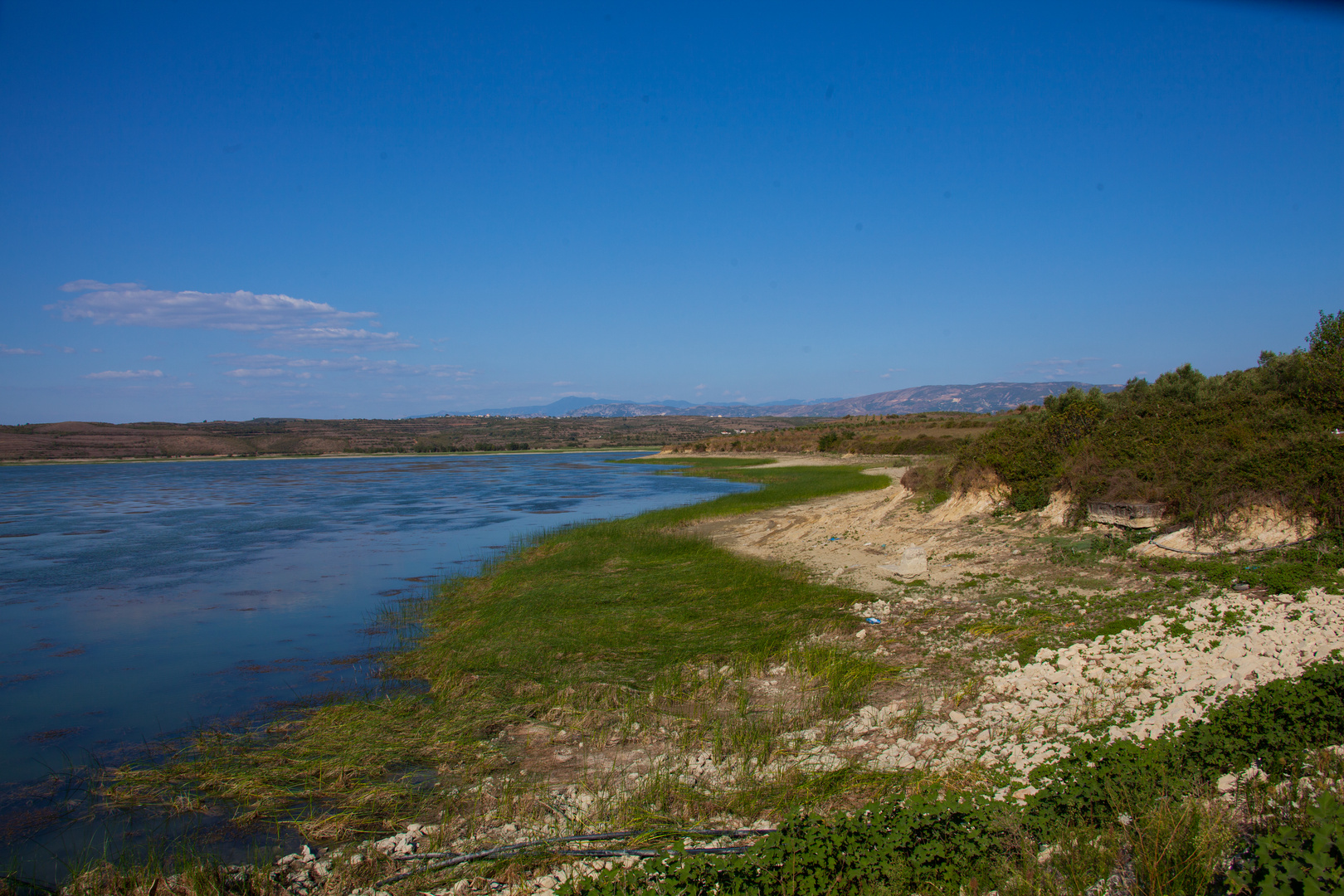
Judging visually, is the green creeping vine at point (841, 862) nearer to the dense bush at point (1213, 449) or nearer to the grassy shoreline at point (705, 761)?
the grassy shoreline at point (705, 761)

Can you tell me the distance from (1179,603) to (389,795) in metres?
10.3

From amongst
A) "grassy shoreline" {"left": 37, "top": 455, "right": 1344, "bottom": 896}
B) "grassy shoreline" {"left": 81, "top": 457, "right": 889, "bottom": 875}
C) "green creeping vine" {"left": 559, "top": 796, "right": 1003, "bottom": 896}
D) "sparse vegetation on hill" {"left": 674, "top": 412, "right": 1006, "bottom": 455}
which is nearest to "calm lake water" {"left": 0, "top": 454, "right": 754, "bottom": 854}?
"grassy shoreline" {"left": 81, "top": 457, "right": 889, "bottom": 875}

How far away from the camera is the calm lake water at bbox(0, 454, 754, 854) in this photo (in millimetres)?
10648

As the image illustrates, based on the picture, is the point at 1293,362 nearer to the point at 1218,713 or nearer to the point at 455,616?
the point at 1218,713

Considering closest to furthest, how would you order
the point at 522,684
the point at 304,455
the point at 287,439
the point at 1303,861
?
the point at 1303,861
the point at 522,684
the point at 304,455
the point at 287,439

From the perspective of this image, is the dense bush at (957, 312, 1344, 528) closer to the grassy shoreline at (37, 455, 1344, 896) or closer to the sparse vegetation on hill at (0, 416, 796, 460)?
the grassy shoreline at (37, 455, 1344, 896)

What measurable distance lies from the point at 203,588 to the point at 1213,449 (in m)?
23.3

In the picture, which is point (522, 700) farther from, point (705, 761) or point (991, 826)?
point (991, 826)

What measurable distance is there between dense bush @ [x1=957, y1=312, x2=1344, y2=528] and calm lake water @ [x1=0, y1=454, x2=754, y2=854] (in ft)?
49.4

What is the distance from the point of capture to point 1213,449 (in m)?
13.3

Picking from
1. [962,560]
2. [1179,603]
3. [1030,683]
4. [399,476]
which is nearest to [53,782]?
[1030,683]

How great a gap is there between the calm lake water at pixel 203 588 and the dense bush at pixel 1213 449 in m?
15.0

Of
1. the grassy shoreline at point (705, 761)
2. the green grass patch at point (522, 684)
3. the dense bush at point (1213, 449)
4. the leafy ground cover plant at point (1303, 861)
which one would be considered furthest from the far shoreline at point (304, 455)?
the leafy ground cover plant at point (1303, 861)

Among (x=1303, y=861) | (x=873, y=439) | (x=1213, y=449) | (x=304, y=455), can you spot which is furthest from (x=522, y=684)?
(x=304, y=455)
